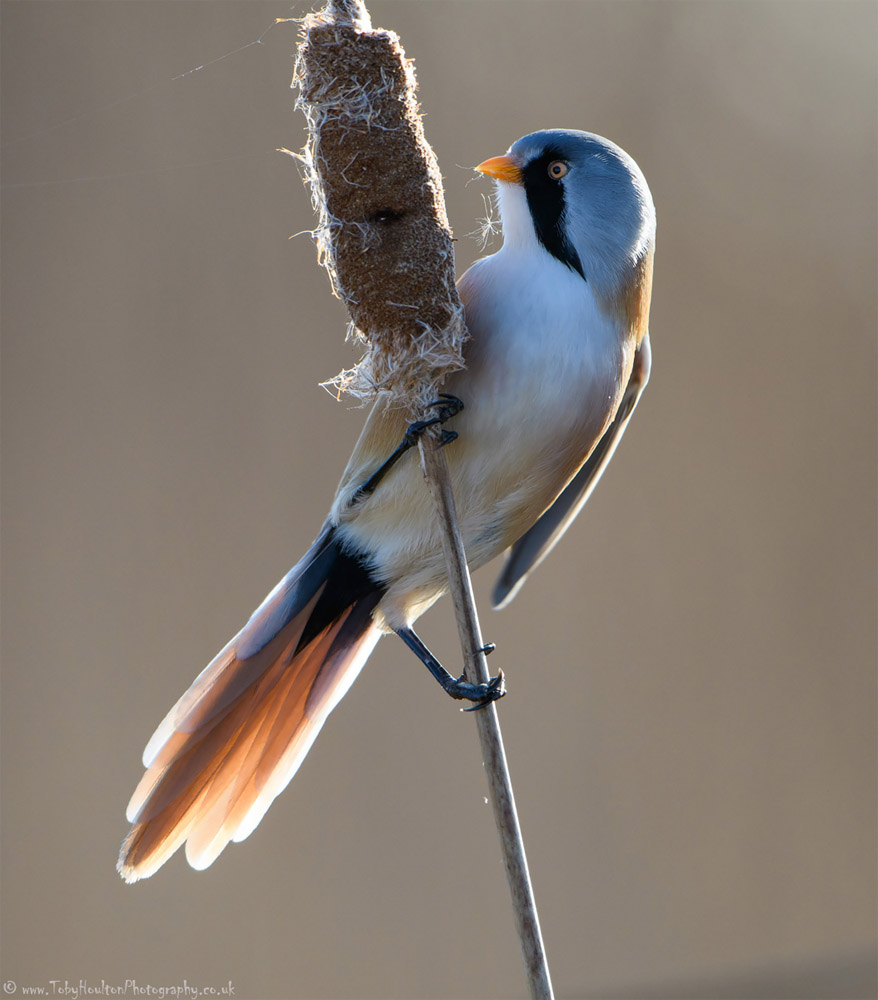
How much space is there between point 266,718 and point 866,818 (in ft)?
7.30

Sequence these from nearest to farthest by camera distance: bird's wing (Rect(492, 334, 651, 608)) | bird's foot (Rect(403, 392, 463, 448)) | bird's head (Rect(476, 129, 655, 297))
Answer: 1. bird's foot (Rect(403, 392, 463, 448))
2. bird's head (Rect(476, 129, 655, 297))
3. bird's wing (Rect(492, 334, 651, 608))

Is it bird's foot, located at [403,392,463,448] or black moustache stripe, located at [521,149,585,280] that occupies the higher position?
black moustache stripe, located at [521,149,585,280]

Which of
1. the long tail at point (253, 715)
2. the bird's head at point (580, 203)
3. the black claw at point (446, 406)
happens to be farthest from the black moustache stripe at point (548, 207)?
the long tail at point (253, 715)

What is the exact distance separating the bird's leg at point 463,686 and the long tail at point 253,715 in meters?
0.06

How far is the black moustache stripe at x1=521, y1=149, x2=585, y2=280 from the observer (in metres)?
1.01

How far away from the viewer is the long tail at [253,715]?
101 cm

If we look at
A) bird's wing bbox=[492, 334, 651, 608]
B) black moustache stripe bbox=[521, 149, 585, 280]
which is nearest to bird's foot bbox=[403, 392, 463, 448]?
black moustache stripe bbox=[521, 149, 585, 280]

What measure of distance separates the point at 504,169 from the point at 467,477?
0.35 metres

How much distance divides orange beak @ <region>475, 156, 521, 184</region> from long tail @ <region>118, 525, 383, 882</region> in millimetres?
443

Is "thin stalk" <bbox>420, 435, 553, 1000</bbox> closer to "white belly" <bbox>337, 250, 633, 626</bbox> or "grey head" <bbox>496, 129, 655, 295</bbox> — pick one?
"white belly" <bbox>337, 250, 633, 626</bbox>

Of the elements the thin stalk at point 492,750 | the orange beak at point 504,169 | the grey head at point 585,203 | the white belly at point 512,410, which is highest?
the orange beak at point 504,169

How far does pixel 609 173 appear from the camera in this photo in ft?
3.34

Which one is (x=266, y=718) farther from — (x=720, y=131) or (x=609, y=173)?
(x=720, y=131)

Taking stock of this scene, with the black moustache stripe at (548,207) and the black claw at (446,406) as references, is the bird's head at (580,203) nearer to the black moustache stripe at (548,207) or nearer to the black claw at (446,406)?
the black moustache stripe at (548,207)
